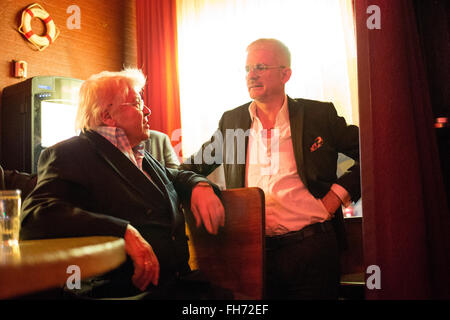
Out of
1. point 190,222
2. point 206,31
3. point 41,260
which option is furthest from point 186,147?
point 41,260

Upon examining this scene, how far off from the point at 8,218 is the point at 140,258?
1.16 feet

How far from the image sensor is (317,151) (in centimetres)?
170

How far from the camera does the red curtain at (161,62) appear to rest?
377 cm

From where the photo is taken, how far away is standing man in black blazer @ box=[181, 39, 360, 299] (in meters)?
1.60

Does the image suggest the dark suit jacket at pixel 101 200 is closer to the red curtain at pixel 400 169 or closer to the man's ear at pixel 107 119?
the man's ear at pixel 107 119

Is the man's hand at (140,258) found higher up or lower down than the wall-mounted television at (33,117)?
lower down

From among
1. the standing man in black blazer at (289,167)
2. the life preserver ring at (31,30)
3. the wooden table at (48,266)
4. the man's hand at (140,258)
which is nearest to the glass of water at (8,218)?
the wooden table at (48,266)

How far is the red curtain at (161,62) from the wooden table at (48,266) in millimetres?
3010

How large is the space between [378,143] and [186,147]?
2472 millimetres

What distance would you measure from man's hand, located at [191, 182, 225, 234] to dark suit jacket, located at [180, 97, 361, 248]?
0.35 m

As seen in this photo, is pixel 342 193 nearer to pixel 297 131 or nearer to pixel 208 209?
pixel 297 131

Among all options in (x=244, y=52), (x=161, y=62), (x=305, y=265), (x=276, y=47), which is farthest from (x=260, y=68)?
(x=161, y=62)

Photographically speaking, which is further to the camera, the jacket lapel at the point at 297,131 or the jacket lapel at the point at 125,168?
the jacket lapel at the point at 297,131

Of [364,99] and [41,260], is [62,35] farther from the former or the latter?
[41,260]
